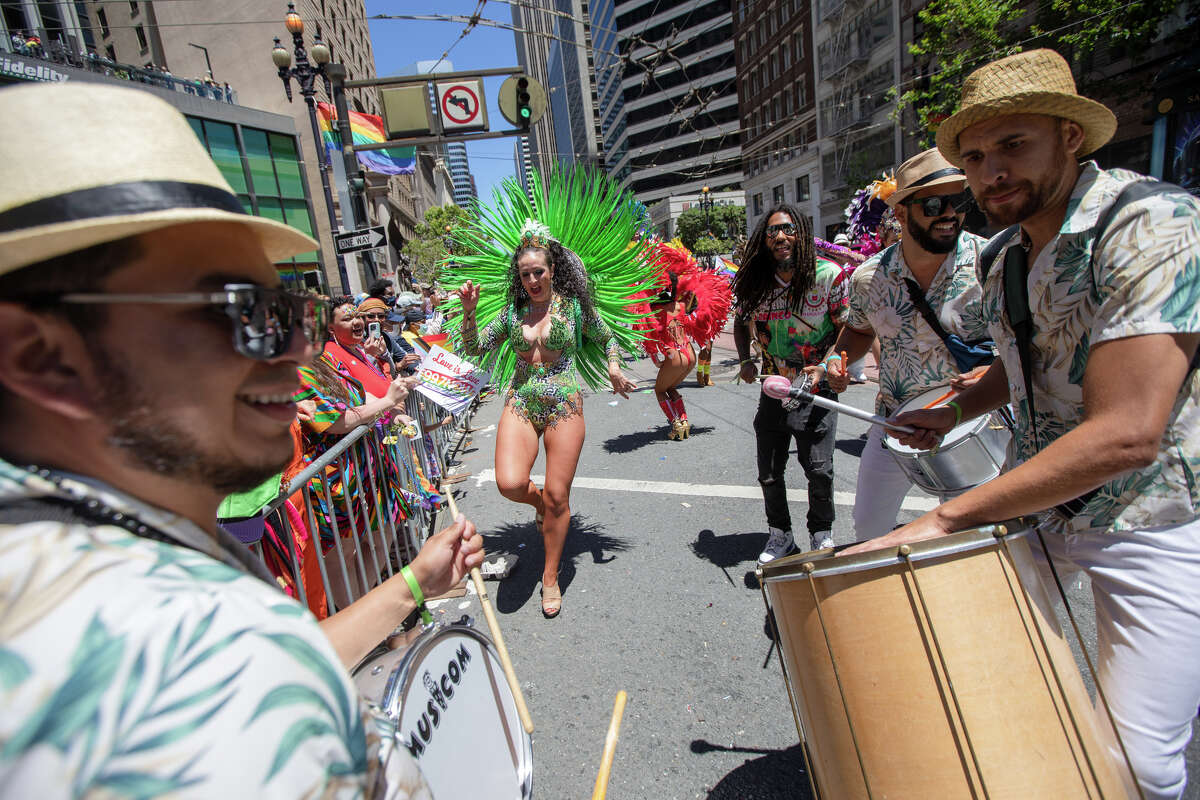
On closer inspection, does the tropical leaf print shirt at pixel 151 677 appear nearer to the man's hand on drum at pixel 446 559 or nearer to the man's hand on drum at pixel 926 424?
the man's hand on drum at pixel 446 559

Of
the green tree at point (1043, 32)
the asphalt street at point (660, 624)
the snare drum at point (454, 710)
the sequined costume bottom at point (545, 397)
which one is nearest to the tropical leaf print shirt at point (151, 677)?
the snare drum at point (454, 710)

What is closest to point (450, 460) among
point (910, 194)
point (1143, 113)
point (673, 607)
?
point (673, 607)

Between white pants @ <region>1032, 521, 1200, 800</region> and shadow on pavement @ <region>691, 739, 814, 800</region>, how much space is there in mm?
1053

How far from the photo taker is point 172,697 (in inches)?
22.4

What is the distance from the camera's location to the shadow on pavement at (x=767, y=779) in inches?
85.0

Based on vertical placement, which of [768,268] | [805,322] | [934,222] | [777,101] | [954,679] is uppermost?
[777,101]

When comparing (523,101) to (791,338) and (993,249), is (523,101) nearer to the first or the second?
(791,338)

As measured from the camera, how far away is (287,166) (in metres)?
28.3

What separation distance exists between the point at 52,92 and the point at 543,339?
313cm

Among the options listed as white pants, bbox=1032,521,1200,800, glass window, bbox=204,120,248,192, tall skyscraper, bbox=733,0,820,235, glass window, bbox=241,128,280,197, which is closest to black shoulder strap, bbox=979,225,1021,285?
white pants, bbox=1032,521,1200,800

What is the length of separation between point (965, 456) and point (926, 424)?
214 millimetres

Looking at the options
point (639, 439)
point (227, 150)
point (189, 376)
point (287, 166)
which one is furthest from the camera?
point (287, 166)

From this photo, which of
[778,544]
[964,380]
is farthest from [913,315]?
[778,544]

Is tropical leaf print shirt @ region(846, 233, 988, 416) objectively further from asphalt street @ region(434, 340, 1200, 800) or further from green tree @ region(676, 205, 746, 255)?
green tree @ region(676, 205, 746, 255)
